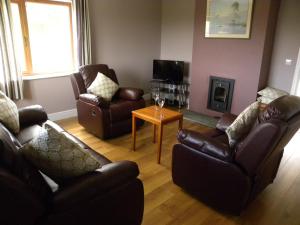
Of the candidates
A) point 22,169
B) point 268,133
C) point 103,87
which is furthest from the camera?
point 103,87

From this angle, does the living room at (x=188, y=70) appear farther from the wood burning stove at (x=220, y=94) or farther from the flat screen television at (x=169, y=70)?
the flat screen television at (x=169, y=70)

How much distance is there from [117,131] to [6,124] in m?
1.57

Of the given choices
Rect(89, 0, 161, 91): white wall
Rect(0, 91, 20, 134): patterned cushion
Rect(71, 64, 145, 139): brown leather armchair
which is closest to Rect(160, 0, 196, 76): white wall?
Rect(89, 0, 161, 91): white wall

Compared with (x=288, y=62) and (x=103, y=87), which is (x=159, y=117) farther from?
(x=288, y=62)

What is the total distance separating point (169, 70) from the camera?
202 inches

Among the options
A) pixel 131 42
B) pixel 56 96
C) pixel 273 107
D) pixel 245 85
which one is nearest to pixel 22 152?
pixel 273 107

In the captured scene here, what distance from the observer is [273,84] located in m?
4.29

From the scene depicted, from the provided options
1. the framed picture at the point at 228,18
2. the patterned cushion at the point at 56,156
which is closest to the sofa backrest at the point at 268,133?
the patterned cushion at the point at 56,156

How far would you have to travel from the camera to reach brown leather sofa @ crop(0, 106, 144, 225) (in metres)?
1.12

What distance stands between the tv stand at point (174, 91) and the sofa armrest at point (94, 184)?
3.81 meters

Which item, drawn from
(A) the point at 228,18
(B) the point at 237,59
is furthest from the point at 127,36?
(B) the point at 237,59

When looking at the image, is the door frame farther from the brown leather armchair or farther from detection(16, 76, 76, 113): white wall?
detection(16, 76, 76, 113): white wall

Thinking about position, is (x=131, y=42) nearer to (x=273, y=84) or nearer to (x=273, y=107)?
(x=273, y=84)

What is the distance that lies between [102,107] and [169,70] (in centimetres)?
224
